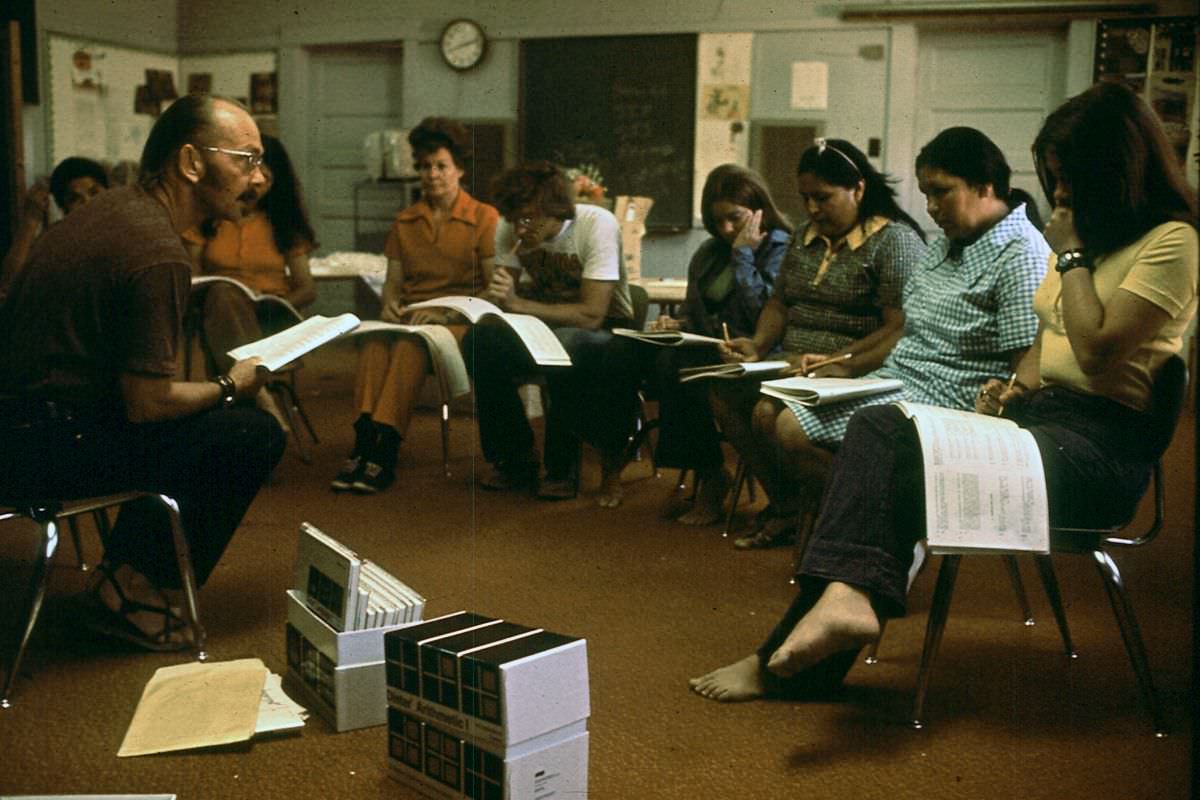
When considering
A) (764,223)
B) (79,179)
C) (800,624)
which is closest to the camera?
(800,624)

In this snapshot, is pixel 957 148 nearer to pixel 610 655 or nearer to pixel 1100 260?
pixel 1100 260

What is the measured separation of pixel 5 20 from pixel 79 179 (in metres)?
0.78

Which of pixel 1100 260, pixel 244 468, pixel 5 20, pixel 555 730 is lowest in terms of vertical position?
pixel 555 730

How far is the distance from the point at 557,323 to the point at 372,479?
31.6 inches

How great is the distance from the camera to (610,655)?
2.34m

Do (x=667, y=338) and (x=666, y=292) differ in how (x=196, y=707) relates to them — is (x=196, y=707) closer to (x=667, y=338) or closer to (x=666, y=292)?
Answer: (x=667, y=338)

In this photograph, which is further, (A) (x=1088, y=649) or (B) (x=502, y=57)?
(B) (x=502, y=57)

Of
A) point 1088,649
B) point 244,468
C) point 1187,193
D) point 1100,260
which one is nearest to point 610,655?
point 244,468

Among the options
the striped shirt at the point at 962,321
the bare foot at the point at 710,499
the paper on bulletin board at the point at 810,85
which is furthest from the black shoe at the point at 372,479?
the paper on bulletin board at the point at 810,85

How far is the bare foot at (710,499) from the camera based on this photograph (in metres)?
3.44

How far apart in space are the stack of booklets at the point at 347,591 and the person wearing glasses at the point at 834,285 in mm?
1029

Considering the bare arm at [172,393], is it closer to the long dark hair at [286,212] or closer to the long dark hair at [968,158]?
the long dark hair at [968,158]

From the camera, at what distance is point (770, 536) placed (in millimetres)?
3170

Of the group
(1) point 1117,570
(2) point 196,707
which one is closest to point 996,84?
(1) point 1117,570
